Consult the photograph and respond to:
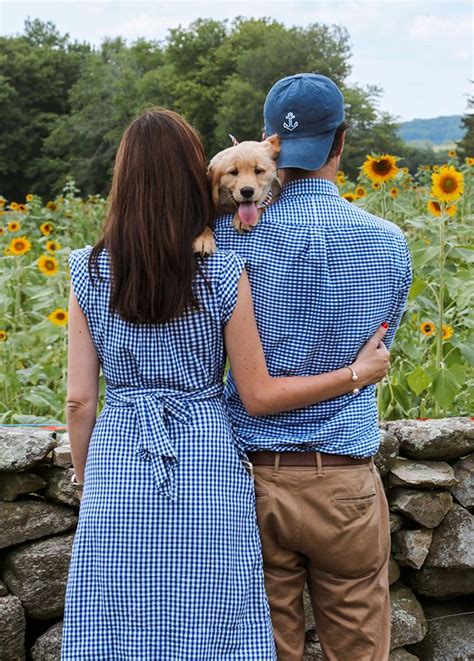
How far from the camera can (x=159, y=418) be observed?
6.86 feet

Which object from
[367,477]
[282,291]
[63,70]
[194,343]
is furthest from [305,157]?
[63,70]

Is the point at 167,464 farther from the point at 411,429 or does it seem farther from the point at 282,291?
the point at 411,429

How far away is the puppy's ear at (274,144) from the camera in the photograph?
7.73 feet

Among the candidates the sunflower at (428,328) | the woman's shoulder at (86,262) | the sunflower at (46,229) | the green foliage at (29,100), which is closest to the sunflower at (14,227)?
the sunflower at (46,229)

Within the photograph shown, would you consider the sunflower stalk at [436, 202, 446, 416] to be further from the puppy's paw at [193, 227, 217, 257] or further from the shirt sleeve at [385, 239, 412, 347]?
the puppy's paw at [193, 227, 217, 257]

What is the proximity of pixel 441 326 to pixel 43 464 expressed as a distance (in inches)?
65.7

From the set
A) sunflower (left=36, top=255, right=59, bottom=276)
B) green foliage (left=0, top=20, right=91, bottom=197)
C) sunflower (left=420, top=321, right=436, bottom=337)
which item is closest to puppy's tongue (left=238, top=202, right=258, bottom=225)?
sunflower (left=420, top=321, right=436, bottom=337)

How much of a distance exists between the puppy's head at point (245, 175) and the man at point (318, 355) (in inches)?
2.2

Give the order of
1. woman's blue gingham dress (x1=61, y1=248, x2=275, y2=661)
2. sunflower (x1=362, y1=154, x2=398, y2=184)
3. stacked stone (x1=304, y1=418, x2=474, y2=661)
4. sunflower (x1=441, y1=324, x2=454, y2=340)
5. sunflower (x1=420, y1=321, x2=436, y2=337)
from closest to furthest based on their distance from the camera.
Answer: woman's blue gingham dress (x1=61, y1=248, x2=275, y2=661)
stacked stone (x1=304, y1=418, x2=474, y2=661)
sunflower (x1=441, y1=324, x2=454, y2=340)
sunflower (x1=420, y1=321, x2=436, y2=337)
sunflower (x1=362, y1=154, x2=398, y2=184)

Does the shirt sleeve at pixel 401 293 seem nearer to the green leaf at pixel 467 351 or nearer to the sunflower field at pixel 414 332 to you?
the sunflower field at pixel 414 332

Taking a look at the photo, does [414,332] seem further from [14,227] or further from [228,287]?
[14,227]

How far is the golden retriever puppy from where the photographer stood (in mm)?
2266

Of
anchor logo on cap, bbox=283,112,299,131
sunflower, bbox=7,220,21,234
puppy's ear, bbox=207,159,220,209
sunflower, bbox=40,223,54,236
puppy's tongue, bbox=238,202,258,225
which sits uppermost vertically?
anchor logo on cap, bbox=283,112,299,131

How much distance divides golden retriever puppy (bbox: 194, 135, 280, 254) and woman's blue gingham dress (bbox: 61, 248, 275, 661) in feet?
0.62
